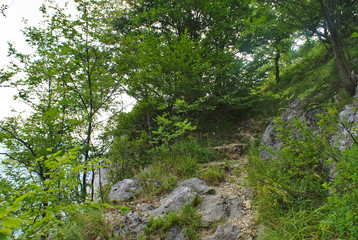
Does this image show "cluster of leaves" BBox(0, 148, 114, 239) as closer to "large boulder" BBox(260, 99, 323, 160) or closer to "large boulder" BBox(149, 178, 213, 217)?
"large boulder" BBox(149, 178, 213, 217)

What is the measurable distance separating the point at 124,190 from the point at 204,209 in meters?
1.98

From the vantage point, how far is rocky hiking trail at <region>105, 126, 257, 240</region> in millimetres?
2664

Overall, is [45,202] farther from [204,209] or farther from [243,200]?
[243,200]

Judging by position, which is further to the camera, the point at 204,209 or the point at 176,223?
the point at 204,209

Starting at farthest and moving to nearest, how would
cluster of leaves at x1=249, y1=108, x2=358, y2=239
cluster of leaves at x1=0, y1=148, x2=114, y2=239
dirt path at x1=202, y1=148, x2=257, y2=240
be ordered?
dirt path at x1=202, y1=148, x2=257, y2=240 → cluster of leaves at x1=249, y1=108, x2=358, y2=239 → cluster of leaves at x1=0, y1=148, x2=114, y2=239

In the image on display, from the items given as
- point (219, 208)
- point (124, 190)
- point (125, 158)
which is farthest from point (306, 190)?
point (125, 158)

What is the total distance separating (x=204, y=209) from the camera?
10.5 feet

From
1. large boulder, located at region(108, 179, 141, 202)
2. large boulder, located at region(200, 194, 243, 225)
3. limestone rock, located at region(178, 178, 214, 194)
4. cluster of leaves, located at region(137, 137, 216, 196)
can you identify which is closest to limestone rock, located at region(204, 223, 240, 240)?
large boulder, located at region(200, 194, 243, 225)

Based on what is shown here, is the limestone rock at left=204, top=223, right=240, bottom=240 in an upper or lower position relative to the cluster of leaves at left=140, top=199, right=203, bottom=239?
lower

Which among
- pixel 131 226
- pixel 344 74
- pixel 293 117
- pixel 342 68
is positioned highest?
pixel 342 68

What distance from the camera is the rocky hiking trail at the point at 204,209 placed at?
266cm

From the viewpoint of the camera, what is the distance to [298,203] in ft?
7.74

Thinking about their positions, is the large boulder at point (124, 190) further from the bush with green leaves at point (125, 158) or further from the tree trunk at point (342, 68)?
the tree trunk at point (342, 68)

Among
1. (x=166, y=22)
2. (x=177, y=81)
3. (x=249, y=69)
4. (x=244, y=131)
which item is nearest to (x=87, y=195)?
(x=177, y=81)
